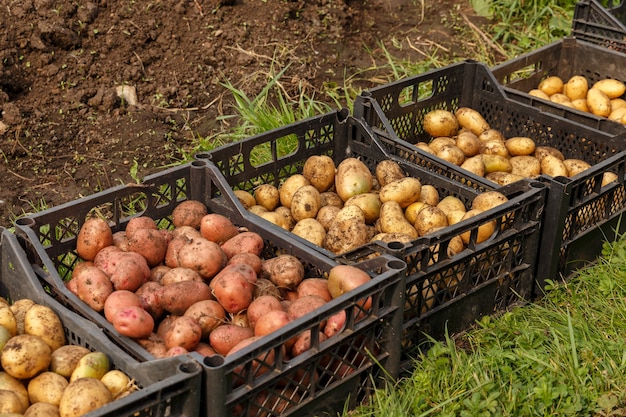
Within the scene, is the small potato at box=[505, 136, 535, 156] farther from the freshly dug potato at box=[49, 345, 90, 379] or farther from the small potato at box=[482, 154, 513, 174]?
the freshly dug potato at box=[49, 345, 90, 379]

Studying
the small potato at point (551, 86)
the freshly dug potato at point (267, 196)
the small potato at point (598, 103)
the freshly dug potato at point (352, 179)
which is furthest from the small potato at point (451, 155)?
the small potato at point (551, 86)

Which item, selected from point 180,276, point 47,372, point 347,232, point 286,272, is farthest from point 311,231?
point 47,372

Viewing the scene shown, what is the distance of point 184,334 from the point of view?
2.73 meters

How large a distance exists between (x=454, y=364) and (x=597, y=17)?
3066 mm

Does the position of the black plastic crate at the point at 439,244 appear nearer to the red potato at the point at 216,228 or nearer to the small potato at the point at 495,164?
the red potato at the point at 216,228

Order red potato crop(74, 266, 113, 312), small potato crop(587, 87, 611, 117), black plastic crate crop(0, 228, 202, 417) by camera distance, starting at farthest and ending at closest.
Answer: small potato crop(587, 87, 611, 117), red potato crop(74, 266, 113, 312), black plastic crate crop(0, 228, 202, 417)

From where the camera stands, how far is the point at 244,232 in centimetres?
345

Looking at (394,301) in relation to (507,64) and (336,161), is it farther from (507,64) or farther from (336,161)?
(507,64)

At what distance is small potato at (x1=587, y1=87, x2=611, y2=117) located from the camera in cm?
486

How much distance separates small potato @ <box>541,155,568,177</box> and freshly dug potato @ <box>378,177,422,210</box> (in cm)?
79

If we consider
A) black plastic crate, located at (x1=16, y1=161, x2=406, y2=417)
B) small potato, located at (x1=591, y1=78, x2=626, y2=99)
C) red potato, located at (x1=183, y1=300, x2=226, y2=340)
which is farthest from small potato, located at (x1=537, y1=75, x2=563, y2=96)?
red potato, located at (x1=183, y1=300, x2=226, y2=340)

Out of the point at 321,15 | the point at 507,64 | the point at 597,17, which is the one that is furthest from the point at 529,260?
the point at 321,15

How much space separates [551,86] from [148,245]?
293cm

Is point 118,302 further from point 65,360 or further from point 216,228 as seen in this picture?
point 216,228
